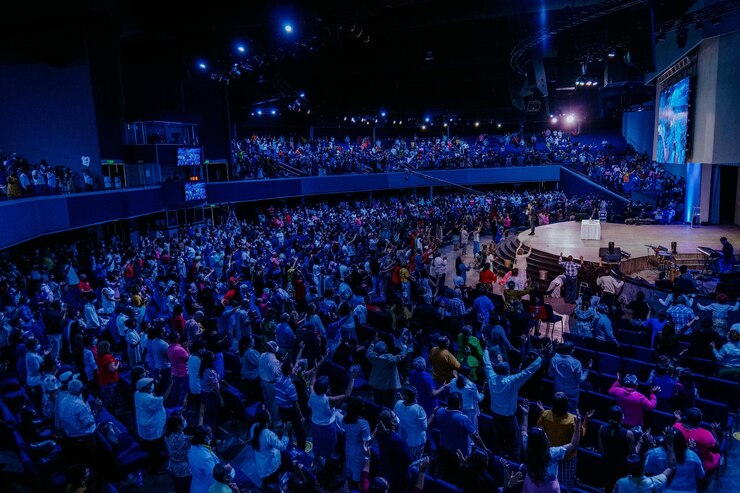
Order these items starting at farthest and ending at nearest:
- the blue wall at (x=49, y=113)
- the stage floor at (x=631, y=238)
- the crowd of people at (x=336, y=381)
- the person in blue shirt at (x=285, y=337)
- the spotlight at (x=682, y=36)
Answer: the spotlight at (x=682, y=36)
the blue wall at (x=49, y=113)
the stage floor at (x=631, y=238)
the person in blue shirt at (x=285, y=337)
the crowd of people at (x=336, y=381)

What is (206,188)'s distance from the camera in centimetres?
2494

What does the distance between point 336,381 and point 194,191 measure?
17.6m

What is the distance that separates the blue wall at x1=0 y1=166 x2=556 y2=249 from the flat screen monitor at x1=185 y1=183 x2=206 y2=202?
0.28 meters

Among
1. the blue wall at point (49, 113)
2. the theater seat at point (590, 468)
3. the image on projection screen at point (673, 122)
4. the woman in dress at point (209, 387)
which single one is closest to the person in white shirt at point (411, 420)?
the theater seat at point (590, 468)

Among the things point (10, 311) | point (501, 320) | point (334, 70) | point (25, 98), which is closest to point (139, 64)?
point (25, 98)

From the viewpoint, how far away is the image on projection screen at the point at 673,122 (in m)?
20.5

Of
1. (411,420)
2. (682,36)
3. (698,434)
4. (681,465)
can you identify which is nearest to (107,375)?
(411,420)

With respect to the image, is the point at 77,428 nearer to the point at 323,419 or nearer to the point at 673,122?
the point at 323,419

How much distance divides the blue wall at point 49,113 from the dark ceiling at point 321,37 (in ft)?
1.77

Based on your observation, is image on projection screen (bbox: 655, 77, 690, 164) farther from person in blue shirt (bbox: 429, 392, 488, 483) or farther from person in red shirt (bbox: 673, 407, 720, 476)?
person in blue shirt (bbox: 429, 392, 488, 483)

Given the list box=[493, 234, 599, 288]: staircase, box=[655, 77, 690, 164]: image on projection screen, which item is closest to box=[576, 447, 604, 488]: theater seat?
box=[493, 234, 599, 288]: staircase

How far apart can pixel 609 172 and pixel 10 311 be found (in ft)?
103

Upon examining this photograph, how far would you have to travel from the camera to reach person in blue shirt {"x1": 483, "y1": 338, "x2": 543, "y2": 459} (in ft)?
18.4

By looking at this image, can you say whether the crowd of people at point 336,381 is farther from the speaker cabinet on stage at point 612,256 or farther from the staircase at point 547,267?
the speaker cabinet on stage at point 612,256
